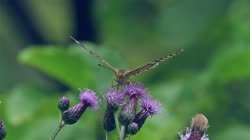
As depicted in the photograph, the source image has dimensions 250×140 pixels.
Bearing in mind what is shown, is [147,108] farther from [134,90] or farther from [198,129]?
[198,129]

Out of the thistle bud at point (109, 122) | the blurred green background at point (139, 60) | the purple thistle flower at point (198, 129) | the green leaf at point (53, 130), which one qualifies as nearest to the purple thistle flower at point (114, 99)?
the thistle bud at point (109, 122)

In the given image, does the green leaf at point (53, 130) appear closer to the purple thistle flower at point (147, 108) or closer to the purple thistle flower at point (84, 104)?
the purple thistle flower at point (84, 104)

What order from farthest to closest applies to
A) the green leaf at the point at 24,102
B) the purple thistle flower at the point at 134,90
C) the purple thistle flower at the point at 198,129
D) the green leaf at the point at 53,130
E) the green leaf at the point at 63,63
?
1. the green leaf at the point at 63,63
2. the green leaf at the point at 24,102
3. the green leaf at the point at 53,130
4. the purple thistle flower at the point at 134,90
5. the purple thistle flower at the point at 198,129

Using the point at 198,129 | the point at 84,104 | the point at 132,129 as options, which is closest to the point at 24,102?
the point at 84,104

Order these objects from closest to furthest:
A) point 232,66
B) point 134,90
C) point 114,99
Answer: point 114,99, point 134,90, point 232,66

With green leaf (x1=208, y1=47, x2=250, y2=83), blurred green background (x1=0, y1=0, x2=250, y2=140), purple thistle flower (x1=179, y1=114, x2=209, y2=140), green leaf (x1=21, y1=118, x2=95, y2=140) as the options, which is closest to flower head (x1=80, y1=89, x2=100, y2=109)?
purple thistle flower (x1=179, y1=114, x2=209, y2=140)

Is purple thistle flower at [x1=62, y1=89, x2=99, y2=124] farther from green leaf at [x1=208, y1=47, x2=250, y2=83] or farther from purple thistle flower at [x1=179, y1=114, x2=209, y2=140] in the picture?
green leaf at [x1=208, y1=47, x2=250, y2=83]

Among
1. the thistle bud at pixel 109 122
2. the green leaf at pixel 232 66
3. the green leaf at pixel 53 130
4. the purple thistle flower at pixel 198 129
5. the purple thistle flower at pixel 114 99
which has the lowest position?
the purple thistle flower at pixel 198 129
